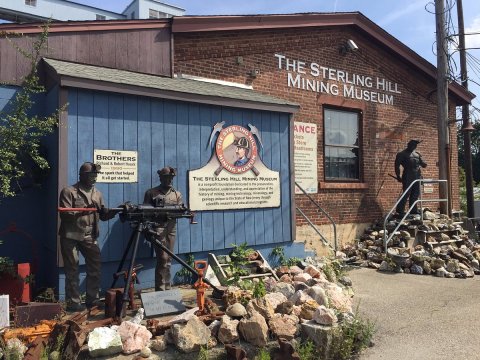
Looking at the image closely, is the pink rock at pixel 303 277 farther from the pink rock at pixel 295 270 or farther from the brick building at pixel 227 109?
the brick building at pixel 227 109

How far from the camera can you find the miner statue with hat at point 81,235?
5164mm

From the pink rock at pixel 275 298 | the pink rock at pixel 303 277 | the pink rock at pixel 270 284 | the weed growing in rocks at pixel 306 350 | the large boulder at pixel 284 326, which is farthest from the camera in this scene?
the pink rock at pixel 303 277

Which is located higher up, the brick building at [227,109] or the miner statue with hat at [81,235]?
the brick building at [227,109]

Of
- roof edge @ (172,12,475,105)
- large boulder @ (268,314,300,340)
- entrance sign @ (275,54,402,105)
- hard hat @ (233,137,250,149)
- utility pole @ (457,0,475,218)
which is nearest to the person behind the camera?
large boulder @ (268,314,300,340)

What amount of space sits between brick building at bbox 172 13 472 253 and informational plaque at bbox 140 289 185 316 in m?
4.76


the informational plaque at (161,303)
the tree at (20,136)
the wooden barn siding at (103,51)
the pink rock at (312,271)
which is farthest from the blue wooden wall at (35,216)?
the pink rock at (312,271)

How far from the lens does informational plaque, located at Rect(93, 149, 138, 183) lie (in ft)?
19.4

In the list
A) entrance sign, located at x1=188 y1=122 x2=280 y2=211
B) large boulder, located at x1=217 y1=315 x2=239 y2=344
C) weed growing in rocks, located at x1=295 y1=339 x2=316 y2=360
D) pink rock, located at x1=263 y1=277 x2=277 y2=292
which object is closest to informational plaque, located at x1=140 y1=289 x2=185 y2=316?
large boulder, located at x1=217 y1=315 x2=239 y2=344

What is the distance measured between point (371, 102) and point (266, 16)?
12.2 feet

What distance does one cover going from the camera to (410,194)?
10.9 m

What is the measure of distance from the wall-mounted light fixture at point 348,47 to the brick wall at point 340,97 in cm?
13

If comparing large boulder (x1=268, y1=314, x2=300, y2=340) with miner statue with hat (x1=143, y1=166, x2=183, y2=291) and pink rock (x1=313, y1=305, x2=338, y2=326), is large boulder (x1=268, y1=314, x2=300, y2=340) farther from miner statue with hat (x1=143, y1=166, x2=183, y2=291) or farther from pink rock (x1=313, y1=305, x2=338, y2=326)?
miner statue with hat (x1=143, y1=166, x2=183, y2=291)

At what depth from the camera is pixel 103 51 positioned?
7.41 m

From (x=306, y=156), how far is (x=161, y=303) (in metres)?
5.73
